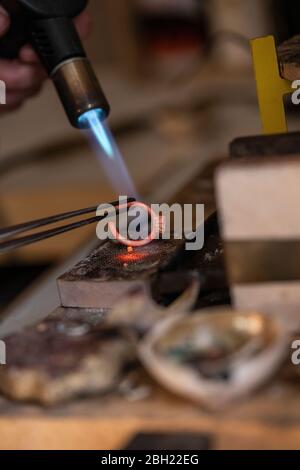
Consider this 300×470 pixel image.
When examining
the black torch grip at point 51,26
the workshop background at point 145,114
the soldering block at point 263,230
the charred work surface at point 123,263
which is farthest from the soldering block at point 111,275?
the workshop background at point 145,114

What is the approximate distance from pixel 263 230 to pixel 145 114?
80.4 inches

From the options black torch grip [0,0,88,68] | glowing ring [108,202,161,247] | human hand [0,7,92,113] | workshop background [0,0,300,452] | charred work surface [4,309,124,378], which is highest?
workshop background [0,0,300,452]

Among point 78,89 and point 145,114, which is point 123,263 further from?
point 145,114

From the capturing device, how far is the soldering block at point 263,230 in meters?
0.83

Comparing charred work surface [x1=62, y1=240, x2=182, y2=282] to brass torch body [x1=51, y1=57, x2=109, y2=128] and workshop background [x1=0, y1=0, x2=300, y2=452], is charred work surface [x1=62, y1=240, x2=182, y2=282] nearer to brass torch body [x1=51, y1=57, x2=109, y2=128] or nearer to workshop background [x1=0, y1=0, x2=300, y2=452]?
brass torch body [x1=51, y1=57, x2=109, y2=128]

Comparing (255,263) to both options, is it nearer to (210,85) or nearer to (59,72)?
(59,72)

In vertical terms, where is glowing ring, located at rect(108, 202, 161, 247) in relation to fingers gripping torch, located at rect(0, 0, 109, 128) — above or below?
below

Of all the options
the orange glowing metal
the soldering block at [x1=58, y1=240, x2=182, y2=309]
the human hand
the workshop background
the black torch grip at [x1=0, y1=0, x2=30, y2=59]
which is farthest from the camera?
the workshop background

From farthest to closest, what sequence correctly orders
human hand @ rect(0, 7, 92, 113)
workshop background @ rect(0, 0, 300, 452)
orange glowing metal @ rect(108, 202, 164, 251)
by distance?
workshop background @ rect(0, 0, 300, 452), human hand @ rect(0, 7, 92, 113), orange glowing metal @ rect(108, 202, 164, 251)

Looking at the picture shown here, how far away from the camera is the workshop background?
2.34 metres

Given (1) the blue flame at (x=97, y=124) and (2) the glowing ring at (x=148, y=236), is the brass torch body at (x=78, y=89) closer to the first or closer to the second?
(1) the blue flame at (x=97, y=124)

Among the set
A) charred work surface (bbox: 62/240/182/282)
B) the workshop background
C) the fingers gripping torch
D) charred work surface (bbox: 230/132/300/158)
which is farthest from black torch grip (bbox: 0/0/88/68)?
the workshop background

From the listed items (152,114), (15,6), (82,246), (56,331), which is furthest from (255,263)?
(152,114)

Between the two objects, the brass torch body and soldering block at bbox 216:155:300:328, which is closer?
soldering block at bbox 216:155:300:328
